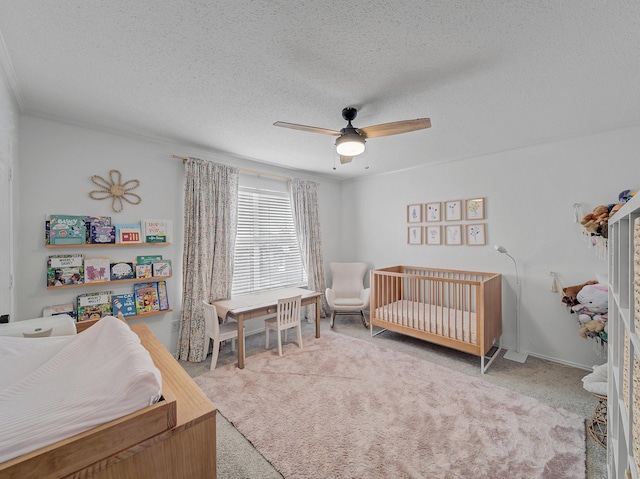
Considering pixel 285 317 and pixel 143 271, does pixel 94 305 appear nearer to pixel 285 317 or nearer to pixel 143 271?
pixel 143 271

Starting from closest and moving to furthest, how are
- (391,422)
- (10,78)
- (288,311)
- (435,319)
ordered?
1. (10,78)
2. (391,422)
3. (435,319)
4. (288,311)

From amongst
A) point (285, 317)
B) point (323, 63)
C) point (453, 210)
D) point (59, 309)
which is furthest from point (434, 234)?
point (59, 309)

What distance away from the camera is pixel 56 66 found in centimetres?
169

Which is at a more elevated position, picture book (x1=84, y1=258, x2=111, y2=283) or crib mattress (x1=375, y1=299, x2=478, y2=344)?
picture book (x1=84, y1=258, x2=111, y2=283)

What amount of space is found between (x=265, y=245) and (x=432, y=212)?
244 cm

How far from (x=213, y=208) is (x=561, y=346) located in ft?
13.6

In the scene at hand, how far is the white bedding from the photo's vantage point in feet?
2.60

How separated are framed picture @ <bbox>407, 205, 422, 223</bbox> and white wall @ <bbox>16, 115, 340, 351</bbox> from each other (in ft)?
9.72

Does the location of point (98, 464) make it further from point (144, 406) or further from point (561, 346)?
point (561, 346)

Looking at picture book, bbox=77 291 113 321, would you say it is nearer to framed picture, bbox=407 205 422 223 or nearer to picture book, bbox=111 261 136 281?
picture book, bbox=111 261 136 281

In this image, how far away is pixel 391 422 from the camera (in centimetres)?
199

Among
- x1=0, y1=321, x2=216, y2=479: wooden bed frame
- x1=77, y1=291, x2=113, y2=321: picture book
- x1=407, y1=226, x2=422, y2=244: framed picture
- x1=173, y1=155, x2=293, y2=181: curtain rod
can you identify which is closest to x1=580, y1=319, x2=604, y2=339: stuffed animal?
x1=407, y1=226, x2=422, y2=244: framed picture

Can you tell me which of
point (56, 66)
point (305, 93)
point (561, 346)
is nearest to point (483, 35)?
point (305, 93)

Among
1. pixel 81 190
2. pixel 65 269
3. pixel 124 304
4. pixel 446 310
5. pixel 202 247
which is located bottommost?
pixel 446 310
